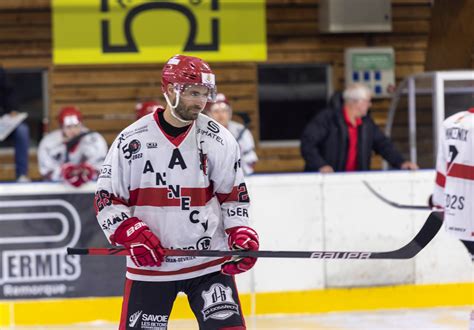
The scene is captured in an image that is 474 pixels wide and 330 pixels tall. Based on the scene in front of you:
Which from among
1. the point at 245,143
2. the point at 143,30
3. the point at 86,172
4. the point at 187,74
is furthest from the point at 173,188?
the point at 143,30

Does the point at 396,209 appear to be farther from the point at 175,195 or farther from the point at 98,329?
the point at 175,195

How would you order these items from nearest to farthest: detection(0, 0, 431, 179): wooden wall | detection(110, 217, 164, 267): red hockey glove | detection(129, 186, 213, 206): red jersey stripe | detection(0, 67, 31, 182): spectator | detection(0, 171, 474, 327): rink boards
Answer: detection(110, 217, 164, 267): red hockey glove < detection(129, 186, 213, 206): red jersey stripe < detection(0, 171, 474, 327): rink boards < detection(0, 67, 31, 182): spectator < detection(0, 0, 431, 179): wooden wall

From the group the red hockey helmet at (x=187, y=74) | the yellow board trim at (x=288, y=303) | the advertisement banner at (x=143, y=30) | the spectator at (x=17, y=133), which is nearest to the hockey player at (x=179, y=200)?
the red hockey helmet at (x=187, y=74)

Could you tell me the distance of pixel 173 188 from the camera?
385cm

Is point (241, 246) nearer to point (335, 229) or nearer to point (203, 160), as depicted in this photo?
point (203, 160)

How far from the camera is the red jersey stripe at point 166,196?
3.85m

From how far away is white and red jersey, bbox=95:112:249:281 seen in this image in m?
3.84

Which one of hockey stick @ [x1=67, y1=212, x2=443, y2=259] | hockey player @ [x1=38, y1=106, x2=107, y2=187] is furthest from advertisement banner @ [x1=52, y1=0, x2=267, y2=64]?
hockey stick @ [x1=67, y1=212, x2=443, y2=259]

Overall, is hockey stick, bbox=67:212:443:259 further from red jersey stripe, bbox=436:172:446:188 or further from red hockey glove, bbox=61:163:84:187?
red hockey glove, bbox=61:163:84:187

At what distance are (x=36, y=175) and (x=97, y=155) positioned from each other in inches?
91.3

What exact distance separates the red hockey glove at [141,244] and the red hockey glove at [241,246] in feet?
0.75

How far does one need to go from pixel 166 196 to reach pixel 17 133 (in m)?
4.82

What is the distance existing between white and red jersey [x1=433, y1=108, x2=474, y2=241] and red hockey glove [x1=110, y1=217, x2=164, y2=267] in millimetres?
2151

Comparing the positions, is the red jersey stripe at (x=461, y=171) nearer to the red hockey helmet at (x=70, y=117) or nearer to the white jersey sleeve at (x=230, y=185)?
the white jersey sleeve at (x=230, y=185)
